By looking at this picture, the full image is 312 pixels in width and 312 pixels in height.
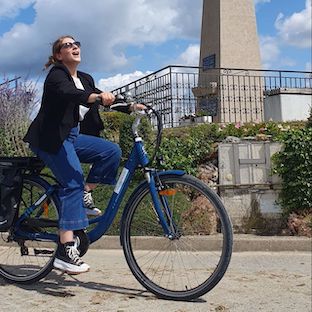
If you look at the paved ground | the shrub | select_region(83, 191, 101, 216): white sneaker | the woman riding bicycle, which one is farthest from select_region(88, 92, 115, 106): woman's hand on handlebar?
the shrub

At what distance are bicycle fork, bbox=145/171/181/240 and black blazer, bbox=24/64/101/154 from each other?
67 centimetres

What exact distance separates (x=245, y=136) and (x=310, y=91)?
320 inches

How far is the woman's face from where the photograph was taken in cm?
368

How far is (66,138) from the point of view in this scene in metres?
3.57

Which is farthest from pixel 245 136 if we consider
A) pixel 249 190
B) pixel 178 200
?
pixel 178 200

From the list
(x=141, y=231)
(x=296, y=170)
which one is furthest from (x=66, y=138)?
(x=296, y=170)

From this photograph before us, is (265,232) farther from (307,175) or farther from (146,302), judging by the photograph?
(146,302)

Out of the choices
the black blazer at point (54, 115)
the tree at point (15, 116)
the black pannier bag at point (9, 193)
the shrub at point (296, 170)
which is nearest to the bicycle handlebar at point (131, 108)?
the black blazer at point (54, 115)

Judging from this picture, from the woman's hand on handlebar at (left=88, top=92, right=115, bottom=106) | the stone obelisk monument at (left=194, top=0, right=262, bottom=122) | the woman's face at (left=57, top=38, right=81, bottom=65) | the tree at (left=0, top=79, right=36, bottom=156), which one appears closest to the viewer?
the woman's hand on handlebar at (left=88, top=92, right=115, bottom=106)

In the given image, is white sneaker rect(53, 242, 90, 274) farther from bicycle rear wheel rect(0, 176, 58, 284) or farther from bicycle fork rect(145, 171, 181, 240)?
bicycle fork rect(145, 171, 181, 240)

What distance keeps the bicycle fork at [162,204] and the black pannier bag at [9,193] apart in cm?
106

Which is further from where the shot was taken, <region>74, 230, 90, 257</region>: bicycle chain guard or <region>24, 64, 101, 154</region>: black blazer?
<region>74, 230, 90, 257</region>: bicycle chain guard

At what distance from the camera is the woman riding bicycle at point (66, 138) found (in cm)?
346

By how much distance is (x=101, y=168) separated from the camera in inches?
152
